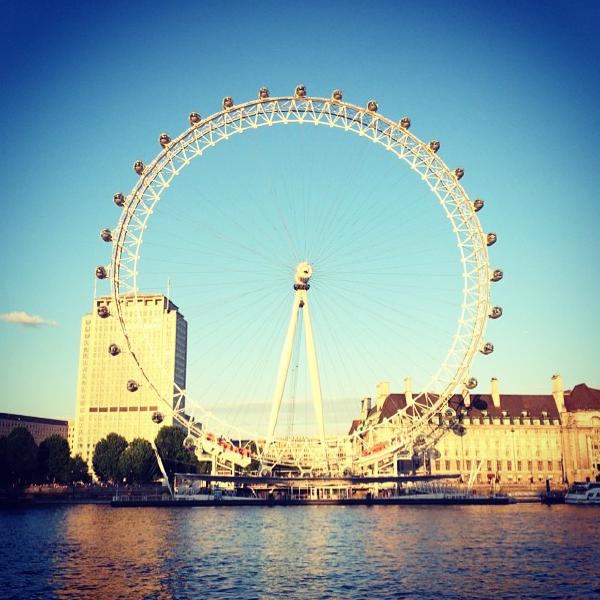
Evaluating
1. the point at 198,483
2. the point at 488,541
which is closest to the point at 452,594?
the point at 488,541

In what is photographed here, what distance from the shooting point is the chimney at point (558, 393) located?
153125 millimetres

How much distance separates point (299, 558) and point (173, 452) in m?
88.6

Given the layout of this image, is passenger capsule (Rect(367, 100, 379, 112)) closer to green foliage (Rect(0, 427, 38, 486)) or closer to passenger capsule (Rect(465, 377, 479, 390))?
passenger capsule (Rect(465, 377, 479, 390))

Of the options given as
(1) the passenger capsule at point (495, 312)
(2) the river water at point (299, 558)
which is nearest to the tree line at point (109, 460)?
(2) the river water at point (299, 558)

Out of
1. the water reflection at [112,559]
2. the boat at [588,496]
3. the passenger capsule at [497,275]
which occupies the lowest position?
the boat at [588,496]

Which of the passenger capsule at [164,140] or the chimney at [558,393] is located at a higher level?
the passenger capsule at [164,140]

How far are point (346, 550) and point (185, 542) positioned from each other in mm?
12498

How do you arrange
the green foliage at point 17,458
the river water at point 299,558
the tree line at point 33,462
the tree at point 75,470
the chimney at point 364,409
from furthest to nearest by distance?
the chimney at point 364,409 → the tree at point 75,470 → the tree line at point 33,462 → the green foliage at point 17,458 → the river water at point 299,558

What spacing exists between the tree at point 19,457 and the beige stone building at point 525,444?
211ft

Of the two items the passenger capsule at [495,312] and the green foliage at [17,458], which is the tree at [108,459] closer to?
the green foliage at [17,458]

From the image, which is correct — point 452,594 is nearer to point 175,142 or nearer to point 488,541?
point 488,541

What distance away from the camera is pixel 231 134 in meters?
78.6

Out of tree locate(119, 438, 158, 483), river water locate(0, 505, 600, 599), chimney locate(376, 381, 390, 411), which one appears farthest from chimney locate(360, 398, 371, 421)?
river water locate(0, 505, 600, 599)

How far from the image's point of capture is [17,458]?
4653 inches
